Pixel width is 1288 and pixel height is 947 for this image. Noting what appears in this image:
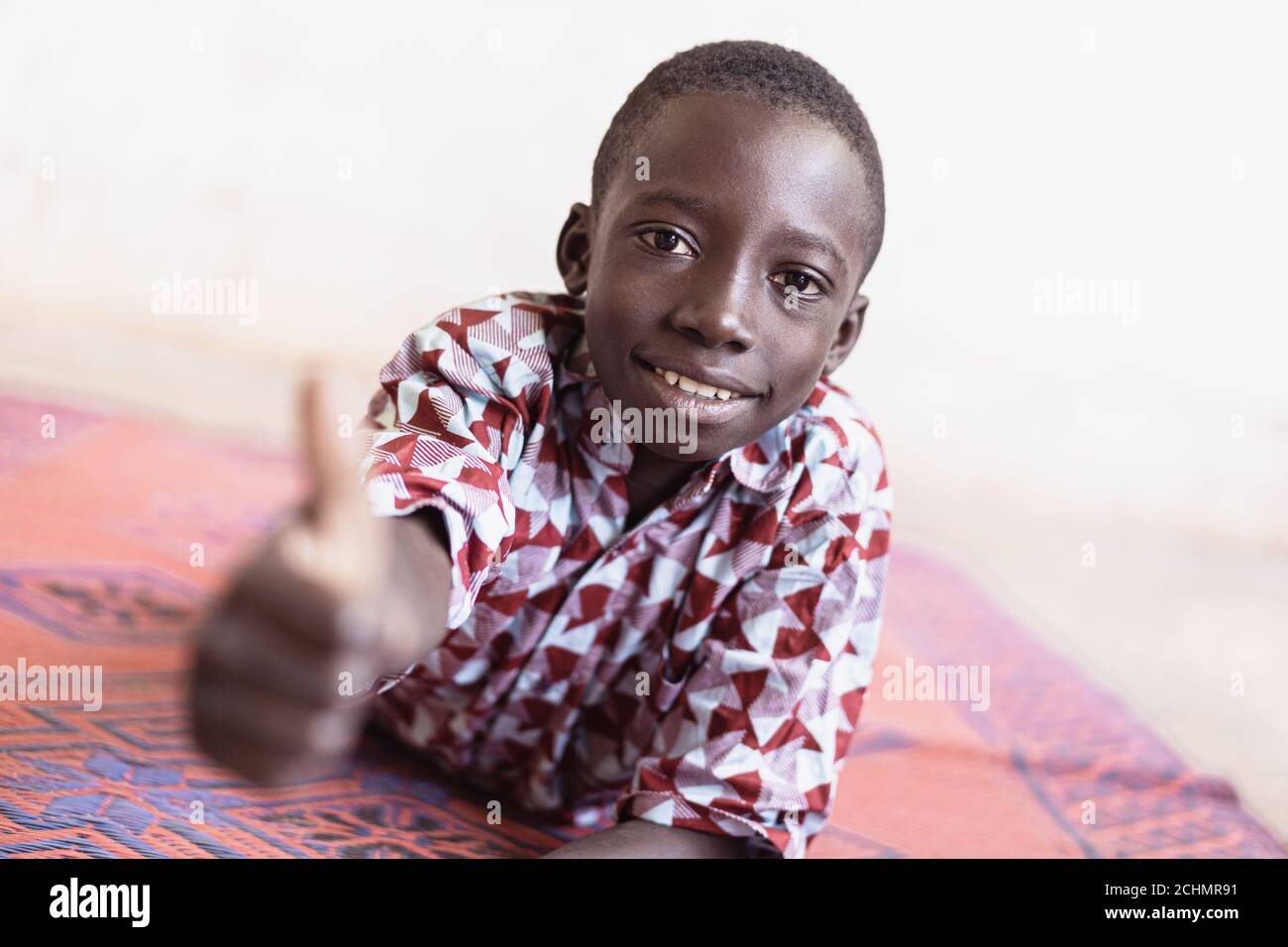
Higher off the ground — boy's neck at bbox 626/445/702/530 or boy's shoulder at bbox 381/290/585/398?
boy's shoulder at bbox 381/290/585/398

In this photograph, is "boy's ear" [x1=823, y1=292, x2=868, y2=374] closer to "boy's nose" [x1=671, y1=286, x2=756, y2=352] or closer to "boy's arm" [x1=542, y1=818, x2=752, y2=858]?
"boy's nose" [x1=671, y1=286, x2=756, y2=352]

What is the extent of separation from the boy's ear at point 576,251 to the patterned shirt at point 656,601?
0.8 inches

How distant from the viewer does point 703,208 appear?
3.00 feet

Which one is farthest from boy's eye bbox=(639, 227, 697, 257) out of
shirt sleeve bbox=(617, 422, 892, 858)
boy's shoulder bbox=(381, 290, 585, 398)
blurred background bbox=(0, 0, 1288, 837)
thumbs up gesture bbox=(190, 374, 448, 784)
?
blurred background bbox=(0, 0, 1288, 837)

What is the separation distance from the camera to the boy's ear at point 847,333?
1098 mm

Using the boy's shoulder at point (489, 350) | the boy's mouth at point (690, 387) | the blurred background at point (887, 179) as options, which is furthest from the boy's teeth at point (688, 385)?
the blurred background at point (887, 179)

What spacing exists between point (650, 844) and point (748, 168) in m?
0.49

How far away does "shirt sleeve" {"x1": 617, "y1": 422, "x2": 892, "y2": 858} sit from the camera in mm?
1017

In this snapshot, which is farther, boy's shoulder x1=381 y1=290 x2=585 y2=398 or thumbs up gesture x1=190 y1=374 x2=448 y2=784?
boy's shoulder x1=381 y1=290 x2=585 y2=398

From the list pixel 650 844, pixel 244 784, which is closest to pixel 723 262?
pixel 650 844

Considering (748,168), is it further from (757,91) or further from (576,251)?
(576,251)

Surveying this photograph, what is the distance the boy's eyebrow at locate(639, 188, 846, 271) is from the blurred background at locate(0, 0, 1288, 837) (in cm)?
182

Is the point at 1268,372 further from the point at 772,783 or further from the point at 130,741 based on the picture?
the point at 130,741

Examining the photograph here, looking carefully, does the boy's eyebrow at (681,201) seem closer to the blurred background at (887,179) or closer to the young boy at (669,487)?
the young boy at (669,487)
